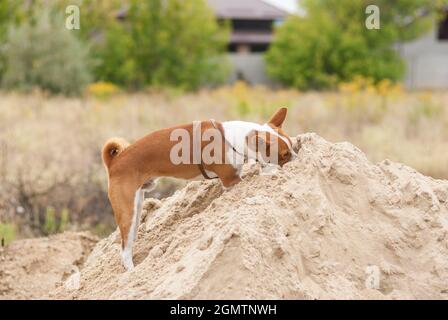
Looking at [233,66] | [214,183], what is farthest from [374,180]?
[233,66]

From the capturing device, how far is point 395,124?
42.8ft

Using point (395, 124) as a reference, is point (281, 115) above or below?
above

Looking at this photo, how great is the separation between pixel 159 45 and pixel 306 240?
90.4ft

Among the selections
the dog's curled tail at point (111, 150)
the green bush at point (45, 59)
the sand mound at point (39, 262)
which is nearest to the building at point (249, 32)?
the green bush at point (45, 59)

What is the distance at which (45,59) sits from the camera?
22.5 meters

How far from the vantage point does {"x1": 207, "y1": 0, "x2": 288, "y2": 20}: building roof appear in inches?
1531

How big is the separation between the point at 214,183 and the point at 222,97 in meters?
13.8

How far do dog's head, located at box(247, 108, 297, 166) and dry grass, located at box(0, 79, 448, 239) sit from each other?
4.06 metres

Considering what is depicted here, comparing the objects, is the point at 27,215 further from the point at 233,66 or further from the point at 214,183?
the point at 233,66

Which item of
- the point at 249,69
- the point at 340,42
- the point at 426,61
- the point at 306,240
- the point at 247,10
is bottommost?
the point at 249,69

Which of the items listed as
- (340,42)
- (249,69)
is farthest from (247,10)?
(340,42)

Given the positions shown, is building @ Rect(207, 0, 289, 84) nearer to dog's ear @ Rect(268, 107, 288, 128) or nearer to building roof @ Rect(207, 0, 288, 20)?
building roof @ Rect(207, 0, 288, 20)

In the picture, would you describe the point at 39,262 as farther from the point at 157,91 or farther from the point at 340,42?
the point at 340,42

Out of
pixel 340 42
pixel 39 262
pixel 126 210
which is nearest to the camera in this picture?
pixel 126 210
